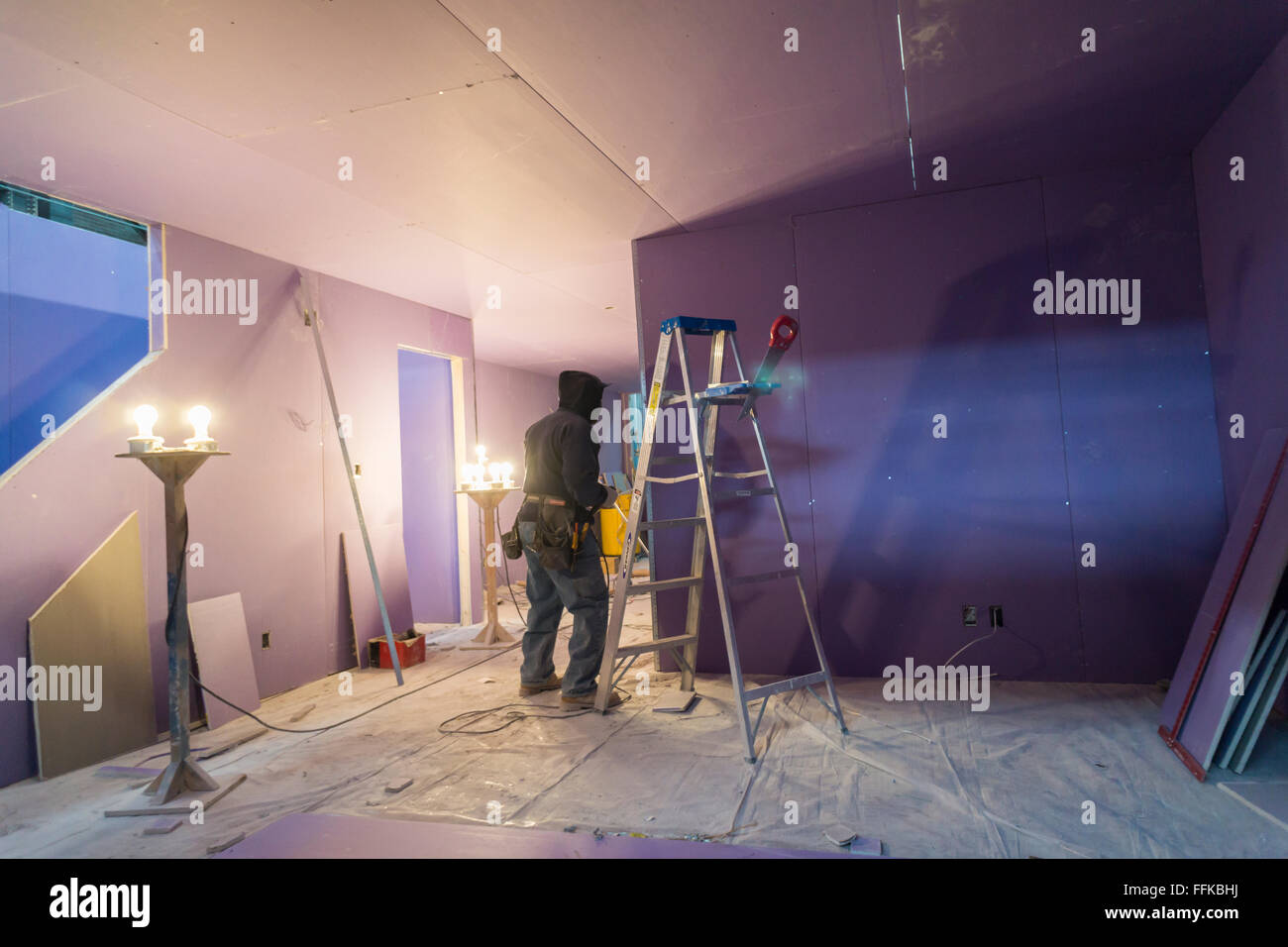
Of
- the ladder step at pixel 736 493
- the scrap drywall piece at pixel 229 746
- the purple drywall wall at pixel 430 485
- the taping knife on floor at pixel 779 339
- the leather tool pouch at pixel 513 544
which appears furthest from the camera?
the purple drywall wall at pixel 430 485

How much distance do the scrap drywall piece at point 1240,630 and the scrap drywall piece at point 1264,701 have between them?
0.19 feet

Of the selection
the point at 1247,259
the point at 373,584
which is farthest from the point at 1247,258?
the point at 373,584

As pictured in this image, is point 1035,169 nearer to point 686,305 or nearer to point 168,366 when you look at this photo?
point 686,305

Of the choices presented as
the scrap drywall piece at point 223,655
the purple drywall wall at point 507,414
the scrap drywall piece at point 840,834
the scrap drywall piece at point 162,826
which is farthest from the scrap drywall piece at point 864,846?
the purple drywall wall at point 507,414

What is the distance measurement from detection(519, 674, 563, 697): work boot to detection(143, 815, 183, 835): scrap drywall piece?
5.16 feet

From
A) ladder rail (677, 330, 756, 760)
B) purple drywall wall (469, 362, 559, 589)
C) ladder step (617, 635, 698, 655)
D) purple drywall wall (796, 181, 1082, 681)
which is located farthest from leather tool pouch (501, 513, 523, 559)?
purple drywall wall (469, 362, 559, 589)

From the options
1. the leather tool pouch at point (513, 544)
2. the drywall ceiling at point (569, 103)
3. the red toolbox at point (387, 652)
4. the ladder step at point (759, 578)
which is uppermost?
the drywall ceiling at point (569, 103)

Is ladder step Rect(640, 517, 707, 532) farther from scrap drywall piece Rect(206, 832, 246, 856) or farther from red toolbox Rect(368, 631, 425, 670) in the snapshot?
red toolbox Rect(368, 631, 425, 670)

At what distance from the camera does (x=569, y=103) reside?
2605 millimetres

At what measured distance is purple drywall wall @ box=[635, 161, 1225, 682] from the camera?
3260 millimetres

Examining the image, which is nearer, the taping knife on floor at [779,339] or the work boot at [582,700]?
the taping knife on floor at [779,339]

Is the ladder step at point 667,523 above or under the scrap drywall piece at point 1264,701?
above

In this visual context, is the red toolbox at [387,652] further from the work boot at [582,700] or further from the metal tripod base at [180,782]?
the metal tripod base at [180,782]

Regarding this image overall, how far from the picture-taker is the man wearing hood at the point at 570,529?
10.8 ft
